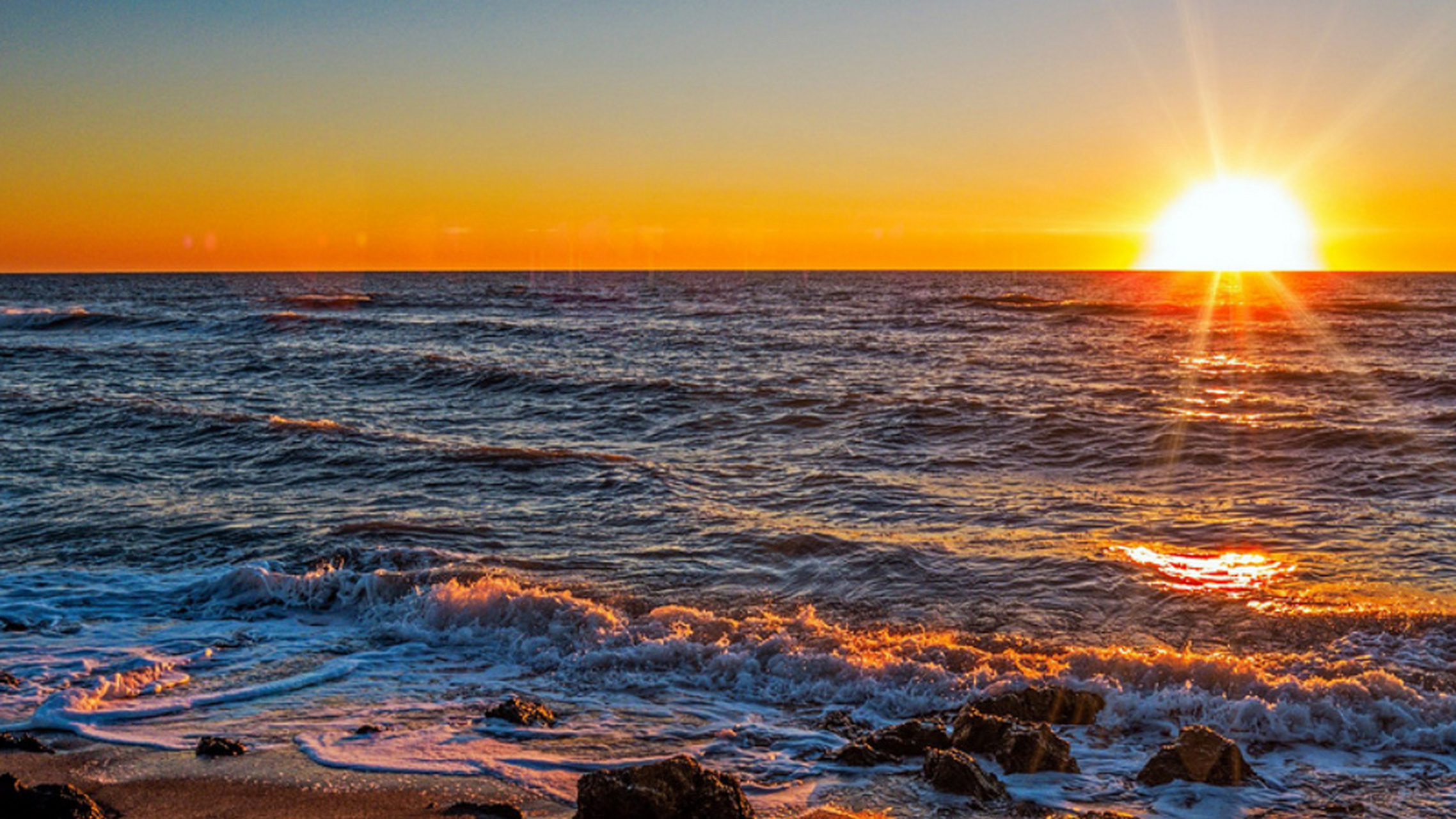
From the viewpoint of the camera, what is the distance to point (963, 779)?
561cm

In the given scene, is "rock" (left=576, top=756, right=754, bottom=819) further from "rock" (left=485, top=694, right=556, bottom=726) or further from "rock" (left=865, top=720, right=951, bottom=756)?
"rock" (left=485, top=694, right=556, bottom=726)

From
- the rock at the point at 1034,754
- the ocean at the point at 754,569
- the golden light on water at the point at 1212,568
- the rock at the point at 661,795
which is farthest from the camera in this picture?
the golden light on water at the point at 1212,568

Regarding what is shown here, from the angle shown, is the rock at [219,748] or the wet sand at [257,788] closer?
the wet sand at [257,788]

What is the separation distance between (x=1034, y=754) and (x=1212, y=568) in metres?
5.02

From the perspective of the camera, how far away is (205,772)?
19.2ft

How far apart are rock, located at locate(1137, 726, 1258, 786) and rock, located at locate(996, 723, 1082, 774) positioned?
39cm

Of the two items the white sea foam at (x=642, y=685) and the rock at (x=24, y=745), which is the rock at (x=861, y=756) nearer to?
the white sea foam at (x=642, y=685)

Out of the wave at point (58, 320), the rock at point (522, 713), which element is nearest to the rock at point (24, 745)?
the rock at point (522, 713)

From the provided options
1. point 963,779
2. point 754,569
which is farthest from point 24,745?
point 754,569

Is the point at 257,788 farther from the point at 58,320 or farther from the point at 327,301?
the point at 327,301

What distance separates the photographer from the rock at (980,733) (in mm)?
6117

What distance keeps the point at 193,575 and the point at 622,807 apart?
7.23 meters

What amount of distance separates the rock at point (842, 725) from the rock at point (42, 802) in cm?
390

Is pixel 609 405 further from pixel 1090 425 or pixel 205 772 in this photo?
pixel 205 772
